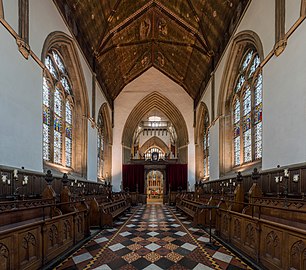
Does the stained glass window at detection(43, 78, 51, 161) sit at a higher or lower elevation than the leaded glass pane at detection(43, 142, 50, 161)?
higher

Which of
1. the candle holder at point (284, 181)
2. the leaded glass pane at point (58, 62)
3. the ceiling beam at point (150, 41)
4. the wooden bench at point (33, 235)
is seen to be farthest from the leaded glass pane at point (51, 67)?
the candle holder at point (284, 181)

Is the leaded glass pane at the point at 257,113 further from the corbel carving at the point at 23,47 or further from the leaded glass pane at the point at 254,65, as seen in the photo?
the corbel carving at the point at 23,47

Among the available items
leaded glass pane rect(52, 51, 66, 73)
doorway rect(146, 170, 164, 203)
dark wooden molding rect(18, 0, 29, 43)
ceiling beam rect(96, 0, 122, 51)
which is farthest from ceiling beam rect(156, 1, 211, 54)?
doorway rect(146, 170, 164, 203)

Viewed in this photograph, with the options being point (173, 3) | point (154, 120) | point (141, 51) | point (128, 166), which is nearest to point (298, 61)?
point (173, 3)

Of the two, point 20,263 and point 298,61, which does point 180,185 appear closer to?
point 298,61

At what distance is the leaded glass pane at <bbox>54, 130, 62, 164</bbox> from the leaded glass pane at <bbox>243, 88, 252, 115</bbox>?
884 cm

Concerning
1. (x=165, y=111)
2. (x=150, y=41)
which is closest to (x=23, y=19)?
(x=150, y=41)

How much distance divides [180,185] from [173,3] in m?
14.2

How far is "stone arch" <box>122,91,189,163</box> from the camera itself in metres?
20.8

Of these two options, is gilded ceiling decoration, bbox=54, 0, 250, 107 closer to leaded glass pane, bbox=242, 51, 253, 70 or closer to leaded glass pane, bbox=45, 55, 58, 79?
leaded glass pane, bbox=242, 51, 253, 70

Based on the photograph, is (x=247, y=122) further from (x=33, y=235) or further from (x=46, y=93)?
(x=33, y=235)

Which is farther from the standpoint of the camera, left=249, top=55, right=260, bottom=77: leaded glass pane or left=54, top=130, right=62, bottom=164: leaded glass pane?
left=54, top=130, right=62, bottom=164: leaded glass pane

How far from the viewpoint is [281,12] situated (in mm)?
6430

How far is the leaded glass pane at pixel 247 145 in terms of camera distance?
10.0m
